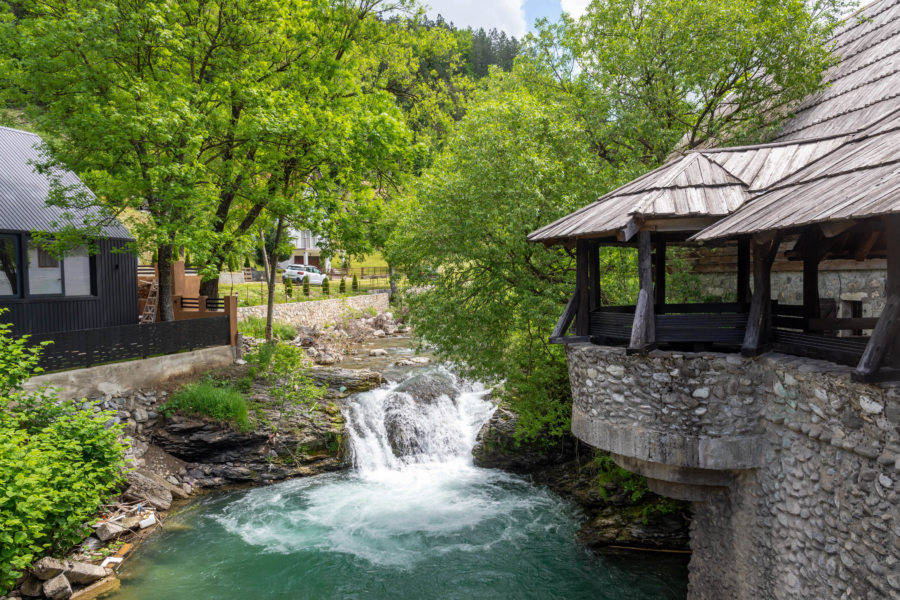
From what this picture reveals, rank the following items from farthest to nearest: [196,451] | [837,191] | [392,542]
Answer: [196,451], [392,542], [837,191]

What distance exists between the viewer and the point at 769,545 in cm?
669

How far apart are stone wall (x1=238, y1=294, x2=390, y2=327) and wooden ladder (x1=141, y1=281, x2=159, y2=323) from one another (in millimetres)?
3573

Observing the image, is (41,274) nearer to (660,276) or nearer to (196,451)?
(196,451)

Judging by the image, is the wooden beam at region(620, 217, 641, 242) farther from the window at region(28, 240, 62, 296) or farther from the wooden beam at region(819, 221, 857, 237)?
the window at region(28, 240, 62, 296)

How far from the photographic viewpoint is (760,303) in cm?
699

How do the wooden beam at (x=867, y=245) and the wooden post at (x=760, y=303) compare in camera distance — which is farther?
the wooden beam at (x=867, y=245)

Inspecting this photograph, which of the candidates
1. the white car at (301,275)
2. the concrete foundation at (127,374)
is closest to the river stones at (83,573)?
the concrete foundation at (127,374)

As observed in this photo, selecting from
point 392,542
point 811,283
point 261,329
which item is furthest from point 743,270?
point 261,329

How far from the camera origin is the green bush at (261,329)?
22.0 m

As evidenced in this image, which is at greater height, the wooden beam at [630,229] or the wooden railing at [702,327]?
the wooden beam at [630,229]

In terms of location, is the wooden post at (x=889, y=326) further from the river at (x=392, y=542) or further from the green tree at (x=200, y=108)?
the green tree at (x=200, y=108)

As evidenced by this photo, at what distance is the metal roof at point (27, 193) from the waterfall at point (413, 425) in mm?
8514

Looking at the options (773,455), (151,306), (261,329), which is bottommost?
(773,455)

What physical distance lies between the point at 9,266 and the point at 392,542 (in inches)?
471
